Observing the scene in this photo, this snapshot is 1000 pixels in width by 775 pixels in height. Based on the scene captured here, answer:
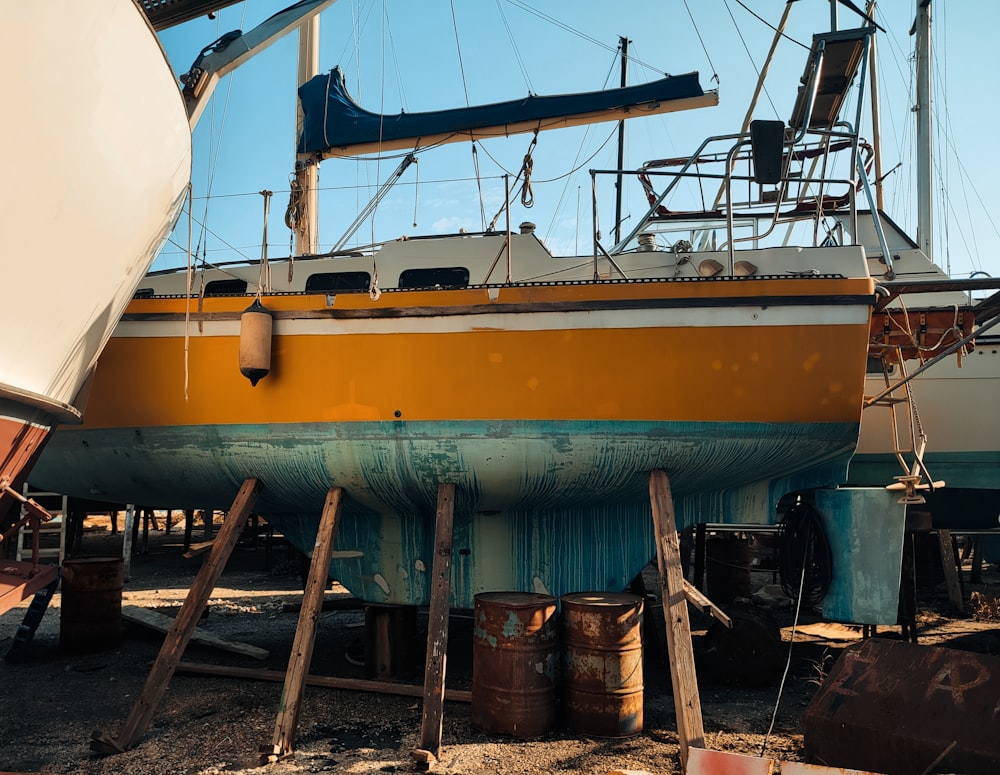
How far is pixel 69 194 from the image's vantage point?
429 centimetres

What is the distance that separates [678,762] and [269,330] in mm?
3970

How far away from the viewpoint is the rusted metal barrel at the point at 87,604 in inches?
276

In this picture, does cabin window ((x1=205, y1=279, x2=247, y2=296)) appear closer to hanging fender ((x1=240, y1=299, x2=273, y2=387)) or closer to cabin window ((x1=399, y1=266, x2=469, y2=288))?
cabin window ((x1=399, y1=266, x2=469, y2=288))

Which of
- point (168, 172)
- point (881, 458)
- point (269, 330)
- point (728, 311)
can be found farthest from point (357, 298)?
point (881, 458)

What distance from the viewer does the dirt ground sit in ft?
14.6

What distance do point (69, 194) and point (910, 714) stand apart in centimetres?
537

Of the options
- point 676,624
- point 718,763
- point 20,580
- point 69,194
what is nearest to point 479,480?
point 676,624

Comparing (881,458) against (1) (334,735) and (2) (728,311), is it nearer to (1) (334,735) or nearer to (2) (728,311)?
(2) (728,311)

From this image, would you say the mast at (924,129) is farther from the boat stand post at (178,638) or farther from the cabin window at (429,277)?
the boat stand post at (178,638)

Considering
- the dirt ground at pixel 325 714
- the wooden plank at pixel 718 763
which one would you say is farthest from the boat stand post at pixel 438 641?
the wooden plank at pixel 718 763

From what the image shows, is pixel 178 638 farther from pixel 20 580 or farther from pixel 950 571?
pixel 950 571

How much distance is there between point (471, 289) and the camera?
18.4 ft

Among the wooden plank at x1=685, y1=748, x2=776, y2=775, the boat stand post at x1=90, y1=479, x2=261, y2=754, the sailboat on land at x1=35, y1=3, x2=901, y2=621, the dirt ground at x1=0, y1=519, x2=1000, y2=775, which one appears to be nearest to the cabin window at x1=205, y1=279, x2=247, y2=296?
the sailboat on land at x1=35, y1=3, x2=901, y2=621

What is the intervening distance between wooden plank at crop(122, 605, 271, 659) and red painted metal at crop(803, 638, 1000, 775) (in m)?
4.74
